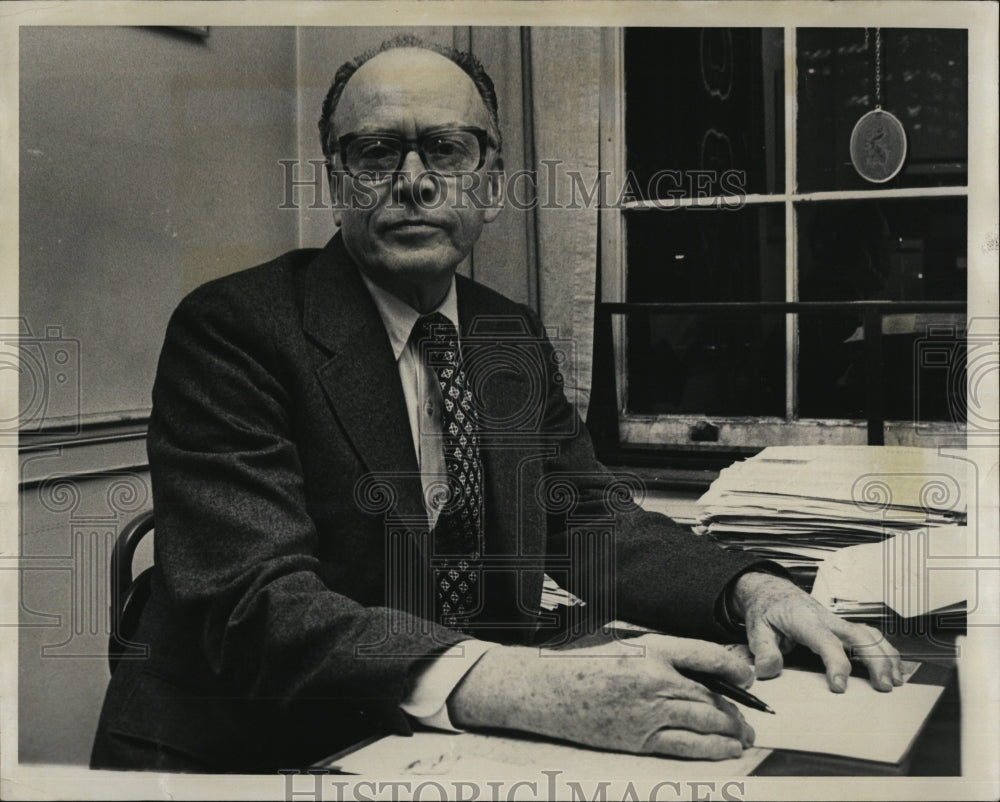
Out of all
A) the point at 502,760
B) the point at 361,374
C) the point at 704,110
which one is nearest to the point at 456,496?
the point at 361,374

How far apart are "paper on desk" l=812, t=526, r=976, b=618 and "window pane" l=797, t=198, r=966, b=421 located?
19 centimetres

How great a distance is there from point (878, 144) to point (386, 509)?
2.91 ft

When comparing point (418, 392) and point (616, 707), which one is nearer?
point (616, 707)

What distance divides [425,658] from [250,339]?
1.54 ft

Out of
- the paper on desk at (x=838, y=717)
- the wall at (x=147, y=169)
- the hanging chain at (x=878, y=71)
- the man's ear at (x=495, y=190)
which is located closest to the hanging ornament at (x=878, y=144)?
the hanging chain at (x=878, y=71)

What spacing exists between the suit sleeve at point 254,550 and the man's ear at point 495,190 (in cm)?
35

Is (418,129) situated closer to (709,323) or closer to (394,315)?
(394,315)

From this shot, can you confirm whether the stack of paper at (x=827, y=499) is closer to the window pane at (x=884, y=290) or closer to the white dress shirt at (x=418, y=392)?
the window pane at (x=884, y=290)

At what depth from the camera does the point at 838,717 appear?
1195 mm

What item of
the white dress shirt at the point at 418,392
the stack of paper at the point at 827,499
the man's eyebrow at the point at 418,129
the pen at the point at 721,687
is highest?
the man's eyebrow at the point at 418,129

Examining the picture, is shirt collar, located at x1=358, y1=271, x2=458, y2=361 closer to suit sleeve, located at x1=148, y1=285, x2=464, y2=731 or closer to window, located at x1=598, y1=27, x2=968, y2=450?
suit sleeve, located at x1=148, y1=285, x2=464, y2=731

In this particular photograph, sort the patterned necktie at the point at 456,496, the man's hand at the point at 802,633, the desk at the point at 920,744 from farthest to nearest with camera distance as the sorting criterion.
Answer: the patterned necktie at the point at 456,496 → the man's hand at the point at 802,633 → the desk at the point at 920,744

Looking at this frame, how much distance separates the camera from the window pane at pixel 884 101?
141 cm

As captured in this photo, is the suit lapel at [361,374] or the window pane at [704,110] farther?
the window pane at [704,110]
